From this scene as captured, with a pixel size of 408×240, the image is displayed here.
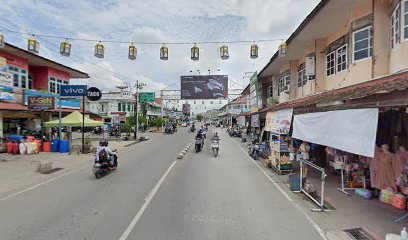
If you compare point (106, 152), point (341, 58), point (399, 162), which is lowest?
point (106, 152)

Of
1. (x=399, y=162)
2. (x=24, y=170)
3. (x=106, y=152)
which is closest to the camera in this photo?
(x=399, y=162)

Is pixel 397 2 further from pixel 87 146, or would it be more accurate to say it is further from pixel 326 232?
pixel 87 146

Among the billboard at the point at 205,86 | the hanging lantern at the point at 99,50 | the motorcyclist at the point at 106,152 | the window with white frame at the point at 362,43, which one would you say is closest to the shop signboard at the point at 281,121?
the window with white frame at the point at 362,43

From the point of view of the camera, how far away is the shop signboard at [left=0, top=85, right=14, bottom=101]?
1856cm

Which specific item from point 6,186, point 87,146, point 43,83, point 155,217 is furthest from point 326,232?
point 43,83

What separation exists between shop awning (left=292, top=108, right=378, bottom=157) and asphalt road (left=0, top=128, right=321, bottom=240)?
216cm

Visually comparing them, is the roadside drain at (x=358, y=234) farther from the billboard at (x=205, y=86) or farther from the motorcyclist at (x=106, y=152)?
the billboard at (x=205, y=86)

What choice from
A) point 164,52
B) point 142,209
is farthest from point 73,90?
point 142,209

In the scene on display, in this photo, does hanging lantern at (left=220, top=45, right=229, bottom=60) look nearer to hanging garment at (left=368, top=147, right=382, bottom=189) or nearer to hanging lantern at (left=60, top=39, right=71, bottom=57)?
hanging lantern at (left=60, top=39, right=71, bottom=57)

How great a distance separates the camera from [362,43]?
10086mm

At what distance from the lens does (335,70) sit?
12.8 m

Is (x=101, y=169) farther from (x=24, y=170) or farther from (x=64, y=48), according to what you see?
(x=64, y=48)

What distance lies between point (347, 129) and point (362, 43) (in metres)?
5.62

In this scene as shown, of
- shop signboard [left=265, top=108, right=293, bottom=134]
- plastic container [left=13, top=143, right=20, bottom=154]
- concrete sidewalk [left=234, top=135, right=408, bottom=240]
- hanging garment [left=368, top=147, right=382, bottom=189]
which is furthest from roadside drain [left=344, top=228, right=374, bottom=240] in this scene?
plastic container [left=13, top=143, right=20, bottom=154]
